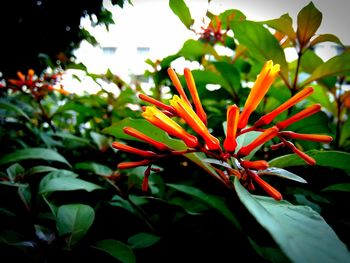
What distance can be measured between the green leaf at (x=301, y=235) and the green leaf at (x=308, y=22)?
676mm

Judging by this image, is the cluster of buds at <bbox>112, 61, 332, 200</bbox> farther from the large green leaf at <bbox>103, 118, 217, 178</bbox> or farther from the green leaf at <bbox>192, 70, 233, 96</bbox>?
the green leaf at <bbox>192, 70, 233, 96</bbox>

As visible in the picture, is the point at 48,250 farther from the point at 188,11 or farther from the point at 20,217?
the point at 188,11

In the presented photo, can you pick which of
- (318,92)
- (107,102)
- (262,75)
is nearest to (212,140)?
(262,75)

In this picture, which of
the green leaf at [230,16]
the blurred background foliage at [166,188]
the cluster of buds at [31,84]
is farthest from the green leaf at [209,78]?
the cluster of buds at [31,84]

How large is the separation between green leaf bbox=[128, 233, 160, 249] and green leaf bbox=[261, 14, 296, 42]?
809 millimetres

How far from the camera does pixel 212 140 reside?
0.51m

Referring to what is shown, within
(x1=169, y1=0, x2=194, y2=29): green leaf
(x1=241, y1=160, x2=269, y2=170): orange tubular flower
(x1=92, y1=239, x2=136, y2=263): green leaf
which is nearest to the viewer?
(x1=241, y1=160, x2=269, y2=170): orange tubular flower

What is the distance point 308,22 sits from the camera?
807 mm

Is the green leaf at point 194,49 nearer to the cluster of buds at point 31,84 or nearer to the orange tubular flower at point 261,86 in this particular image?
the orange tubular flower at point 261,86

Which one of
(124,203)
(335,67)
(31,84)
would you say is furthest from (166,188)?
(31,84)

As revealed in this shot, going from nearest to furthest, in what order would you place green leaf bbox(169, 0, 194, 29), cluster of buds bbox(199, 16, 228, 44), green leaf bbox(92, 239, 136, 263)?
green leaf bbox(92, 239, 136, 263) < green leaf bbox(169, 0, 194, 29) < cluster of buds bbox(199, 16, 228, 44)

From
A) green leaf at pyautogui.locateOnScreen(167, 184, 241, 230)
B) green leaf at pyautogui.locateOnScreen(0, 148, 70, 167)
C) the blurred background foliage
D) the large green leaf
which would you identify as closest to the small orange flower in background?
the blurred background foliage

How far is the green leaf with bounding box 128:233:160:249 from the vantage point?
0.75m

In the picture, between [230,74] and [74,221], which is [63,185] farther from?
[230,74]
